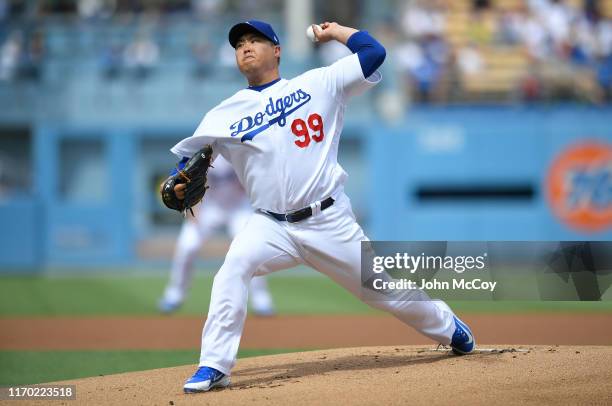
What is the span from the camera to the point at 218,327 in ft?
15.6

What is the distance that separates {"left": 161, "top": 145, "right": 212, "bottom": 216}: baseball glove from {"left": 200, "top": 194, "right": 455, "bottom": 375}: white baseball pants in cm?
34

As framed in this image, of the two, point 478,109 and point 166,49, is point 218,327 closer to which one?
point 478,109

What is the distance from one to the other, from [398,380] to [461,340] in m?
0.67

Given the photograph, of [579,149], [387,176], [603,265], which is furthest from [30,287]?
[603,265]

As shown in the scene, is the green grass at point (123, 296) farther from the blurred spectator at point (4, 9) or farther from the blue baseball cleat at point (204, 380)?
the blurred spectator at point (4, 9)

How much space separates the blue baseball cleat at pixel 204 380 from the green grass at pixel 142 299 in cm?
545

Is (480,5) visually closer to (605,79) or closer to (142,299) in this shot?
(605,79)

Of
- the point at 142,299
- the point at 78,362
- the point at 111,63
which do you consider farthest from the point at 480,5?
the point at 78,362

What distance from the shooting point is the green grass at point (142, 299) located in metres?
10.6

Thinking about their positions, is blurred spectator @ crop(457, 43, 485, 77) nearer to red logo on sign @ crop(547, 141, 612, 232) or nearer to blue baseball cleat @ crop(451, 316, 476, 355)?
red logo on sign @ crop(547, 141, 612, 232)

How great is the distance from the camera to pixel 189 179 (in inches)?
194

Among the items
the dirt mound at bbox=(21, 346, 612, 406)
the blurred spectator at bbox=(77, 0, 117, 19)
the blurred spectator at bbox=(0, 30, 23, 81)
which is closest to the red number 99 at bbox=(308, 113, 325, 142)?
the dirt mound at bbox=(21, 346, 612, 406)

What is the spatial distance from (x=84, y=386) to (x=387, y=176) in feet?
38.2

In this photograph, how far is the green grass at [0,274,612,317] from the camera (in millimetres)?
10570
